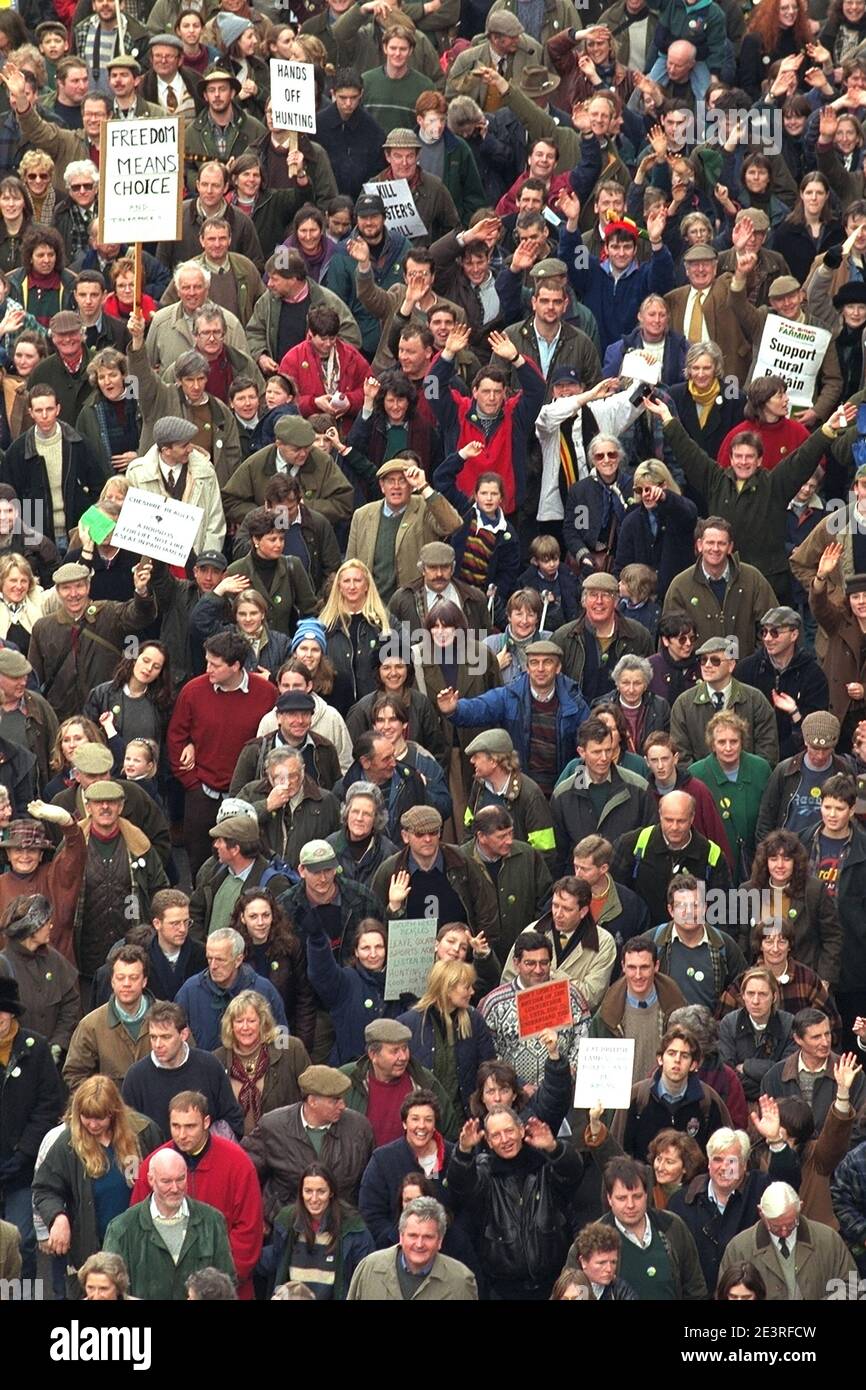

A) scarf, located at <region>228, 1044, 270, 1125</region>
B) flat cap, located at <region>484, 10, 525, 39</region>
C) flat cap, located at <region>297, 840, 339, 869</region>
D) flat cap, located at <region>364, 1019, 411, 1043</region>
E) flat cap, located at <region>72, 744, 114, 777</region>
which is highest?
flat cap, located at <region>484, 10, 525, 39</region>

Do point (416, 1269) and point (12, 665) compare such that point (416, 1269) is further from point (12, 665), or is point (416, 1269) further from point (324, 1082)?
point (12, 665)

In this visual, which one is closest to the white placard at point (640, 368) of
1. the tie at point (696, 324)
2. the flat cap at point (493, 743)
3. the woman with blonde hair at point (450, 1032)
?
the tie at point (696, 324)

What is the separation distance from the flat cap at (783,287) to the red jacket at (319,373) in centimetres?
265

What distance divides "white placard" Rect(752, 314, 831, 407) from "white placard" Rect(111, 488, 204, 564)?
4.01 meters

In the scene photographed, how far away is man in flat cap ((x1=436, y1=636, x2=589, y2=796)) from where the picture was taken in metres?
17.8

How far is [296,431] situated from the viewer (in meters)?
19.3

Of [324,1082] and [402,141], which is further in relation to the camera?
[402,141]

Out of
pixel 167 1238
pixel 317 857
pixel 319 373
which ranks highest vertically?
pixel 319 373

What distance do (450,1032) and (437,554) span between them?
144 inches

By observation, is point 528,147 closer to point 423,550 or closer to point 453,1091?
point 423,550

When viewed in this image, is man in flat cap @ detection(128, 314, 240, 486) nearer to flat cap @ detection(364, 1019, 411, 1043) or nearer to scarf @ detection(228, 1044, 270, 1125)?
scarf @ detection(228, 1044, 270, 1125)

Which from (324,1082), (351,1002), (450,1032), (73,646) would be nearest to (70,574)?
(73,646)

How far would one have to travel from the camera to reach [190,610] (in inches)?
731

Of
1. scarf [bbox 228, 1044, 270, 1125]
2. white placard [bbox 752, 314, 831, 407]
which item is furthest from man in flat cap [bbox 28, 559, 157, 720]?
white placard [bbox 752, 314, 831, 407]
